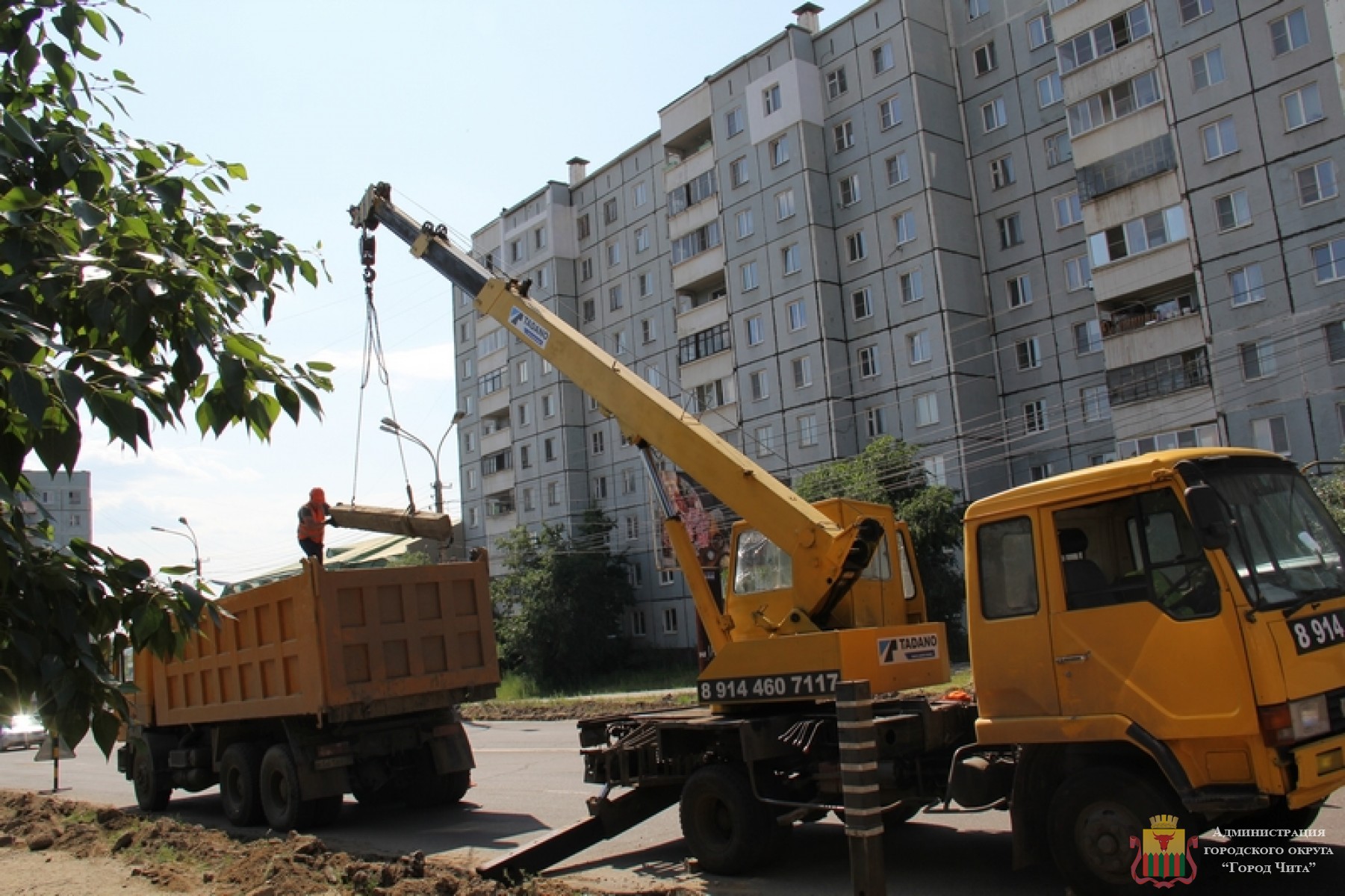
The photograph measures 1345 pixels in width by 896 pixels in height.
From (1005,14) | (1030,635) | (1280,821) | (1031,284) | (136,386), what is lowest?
(1280,821)

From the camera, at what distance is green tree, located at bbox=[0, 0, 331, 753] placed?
10.2ft

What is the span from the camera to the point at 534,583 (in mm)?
50062

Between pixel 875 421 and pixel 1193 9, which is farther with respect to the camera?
pixel 875 421

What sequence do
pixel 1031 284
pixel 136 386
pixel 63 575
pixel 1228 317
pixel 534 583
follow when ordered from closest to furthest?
pixel 136 386, pixel 63 575, pixel 1228 317, pixel 1031 284, pixel 534 583

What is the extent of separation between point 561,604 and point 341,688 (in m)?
38.0

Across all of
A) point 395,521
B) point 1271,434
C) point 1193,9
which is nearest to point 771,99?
point 1193,9

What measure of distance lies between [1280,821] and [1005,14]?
39.8m

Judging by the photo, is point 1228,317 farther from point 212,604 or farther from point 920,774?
point 212,604

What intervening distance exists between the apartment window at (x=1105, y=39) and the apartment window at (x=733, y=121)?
14.4 m

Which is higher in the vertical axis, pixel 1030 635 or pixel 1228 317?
pixel 1228 317

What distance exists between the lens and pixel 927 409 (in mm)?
39469

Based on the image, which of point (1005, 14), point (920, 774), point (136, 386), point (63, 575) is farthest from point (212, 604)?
point (1005, 14)

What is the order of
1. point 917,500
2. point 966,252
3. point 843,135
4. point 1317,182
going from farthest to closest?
1. point 843,135
2. point 966,252
3. point 917,500
4. point 1317,182

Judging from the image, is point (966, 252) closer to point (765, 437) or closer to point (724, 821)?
point (765, 437)
